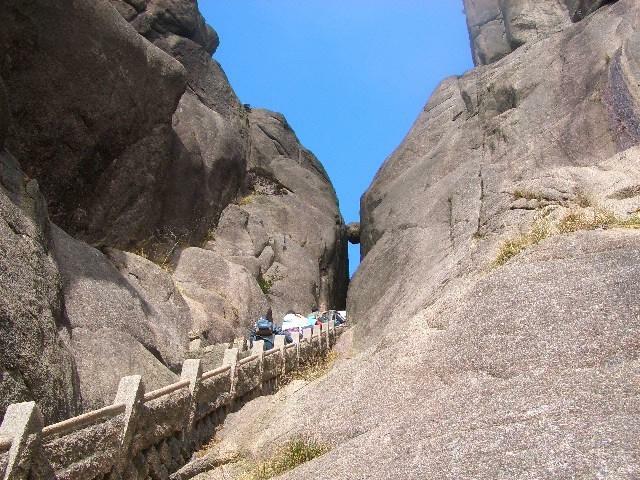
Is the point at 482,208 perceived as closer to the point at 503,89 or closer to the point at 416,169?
the point at 503,89

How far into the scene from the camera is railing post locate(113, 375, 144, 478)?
28.6 ft

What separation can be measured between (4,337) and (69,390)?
189cm

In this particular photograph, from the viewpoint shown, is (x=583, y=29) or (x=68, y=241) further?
(x=583, y=29)

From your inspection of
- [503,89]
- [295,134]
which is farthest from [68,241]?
[295,134]

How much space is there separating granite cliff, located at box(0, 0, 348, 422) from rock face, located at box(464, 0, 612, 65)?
18.7 meters

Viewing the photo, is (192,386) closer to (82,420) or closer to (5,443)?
(82,420)

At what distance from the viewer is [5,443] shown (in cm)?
605

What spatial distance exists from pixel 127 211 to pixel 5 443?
19.6 meters

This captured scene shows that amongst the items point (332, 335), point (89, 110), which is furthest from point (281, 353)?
point (89, 110)

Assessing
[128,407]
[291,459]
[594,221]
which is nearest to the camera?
[291,459]

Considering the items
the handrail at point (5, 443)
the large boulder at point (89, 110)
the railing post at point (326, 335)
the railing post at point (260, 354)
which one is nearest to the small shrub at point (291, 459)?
the handrail at point (5, 443)

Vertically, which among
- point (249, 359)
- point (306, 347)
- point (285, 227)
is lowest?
point (249, 359)

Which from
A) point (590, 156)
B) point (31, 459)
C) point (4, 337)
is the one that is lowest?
point (31, 459)

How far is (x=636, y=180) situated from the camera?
15.1 m
